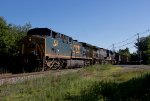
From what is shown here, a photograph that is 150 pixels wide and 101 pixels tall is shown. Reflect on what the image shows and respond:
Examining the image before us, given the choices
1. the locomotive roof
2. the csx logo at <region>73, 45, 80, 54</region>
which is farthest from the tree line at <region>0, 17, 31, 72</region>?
the csx logo at <region>73, 45, 80, 54</region>

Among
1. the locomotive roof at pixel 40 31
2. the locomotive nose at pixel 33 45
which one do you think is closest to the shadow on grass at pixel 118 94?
the locomotive nose at pixel 33 45

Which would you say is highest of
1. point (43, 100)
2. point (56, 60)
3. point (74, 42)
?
point (74, 42)

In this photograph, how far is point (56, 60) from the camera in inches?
1198

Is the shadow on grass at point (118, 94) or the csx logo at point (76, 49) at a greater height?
the csx logo at point (76, 49)

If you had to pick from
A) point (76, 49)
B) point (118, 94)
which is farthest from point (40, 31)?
point (118, 94)

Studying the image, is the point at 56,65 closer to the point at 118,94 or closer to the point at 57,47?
the point at 57,47

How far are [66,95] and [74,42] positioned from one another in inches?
951

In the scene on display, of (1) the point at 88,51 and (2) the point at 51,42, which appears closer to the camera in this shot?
(2) the point at 51,42

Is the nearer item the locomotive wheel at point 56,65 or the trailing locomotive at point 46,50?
the trailing locomotive at point 46,50

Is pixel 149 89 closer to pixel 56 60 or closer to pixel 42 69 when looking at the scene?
pixel 42 69

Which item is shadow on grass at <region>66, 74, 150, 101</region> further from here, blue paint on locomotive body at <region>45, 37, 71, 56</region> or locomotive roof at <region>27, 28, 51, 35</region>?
locomotive roof at <region>27, 28, 51, 35</region>

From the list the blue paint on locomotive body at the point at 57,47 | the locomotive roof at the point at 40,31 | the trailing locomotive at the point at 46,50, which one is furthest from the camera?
the locomotive roof at the point at 40,31

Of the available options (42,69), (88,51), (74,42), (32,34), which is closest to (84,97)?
(42,69)

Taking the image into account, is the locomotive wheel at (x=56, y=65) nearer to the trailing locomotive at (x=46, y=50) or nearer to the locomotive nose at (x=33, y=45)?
the trailing locomotive at (x=46, y=50)
